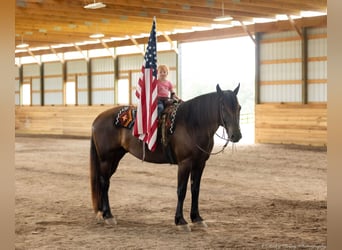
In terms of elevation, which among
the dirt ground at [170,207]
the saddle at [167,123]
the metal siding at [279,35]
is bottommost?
the dirt ground at [170,207]

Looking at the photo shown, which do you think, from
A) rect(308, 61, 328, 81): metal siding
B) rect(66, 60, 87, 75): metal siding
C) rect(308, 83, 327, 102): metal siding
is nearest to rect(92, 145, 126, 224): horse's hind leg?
rect(308, 83, 327, 102): metal siding

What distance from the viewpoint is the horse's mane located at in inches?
Result: 199

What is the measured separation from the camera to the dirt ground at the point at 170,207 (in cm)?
454

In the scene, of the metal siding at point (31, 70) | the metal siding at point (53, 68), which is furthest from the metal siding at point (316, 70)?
the metal siding at point (31, 70)

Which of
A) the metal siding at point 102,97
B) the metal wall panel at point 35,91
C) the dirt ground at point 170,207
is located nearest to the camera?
the dirt ground at point 170,207

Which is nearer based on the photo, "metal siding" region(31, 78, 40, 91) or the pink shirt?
the pink shirt

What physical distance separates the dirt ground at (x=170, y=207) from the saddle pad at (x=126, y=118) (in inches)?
42.0

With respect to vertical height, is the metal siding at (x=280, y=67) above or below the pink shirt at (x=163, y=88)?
above

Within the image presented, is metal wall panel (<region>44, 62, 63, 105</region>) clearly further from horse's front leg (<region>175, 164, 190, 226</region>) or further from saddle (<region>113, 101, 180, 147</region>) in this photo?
horse's front leg (<region>175, 164, 190, 226</region>)

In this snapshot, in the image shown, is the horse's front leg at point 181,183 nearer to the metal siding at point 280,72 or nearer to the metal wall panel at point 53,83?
the metal siding at point 280,72

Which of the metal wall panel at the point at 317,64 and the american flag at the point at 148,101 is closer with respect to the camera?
the american flag at the point at 148,101

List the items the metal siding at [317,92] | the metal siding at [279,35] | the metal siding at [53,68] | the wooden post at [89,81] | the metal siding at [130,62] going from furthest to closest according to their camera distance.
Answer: the metal siding at [53,68] < the wooden post at [89,81] < the metal siding at [130,62] < the metal siding at [279,35] < the metal siding at [317,92]

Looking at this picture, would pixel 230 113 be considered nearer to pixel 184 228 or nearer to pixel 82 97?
pixel 184 228

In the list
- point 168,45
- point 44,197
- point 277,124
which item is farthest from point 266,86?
point 44,197
